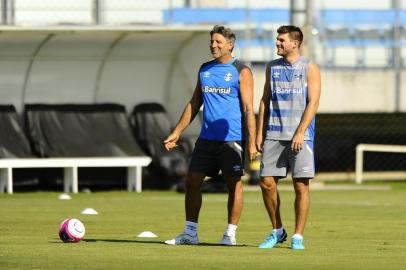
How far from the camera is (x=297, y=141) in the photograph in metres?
12.5

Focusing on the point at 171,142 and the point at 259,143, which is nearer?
the point at 259,143

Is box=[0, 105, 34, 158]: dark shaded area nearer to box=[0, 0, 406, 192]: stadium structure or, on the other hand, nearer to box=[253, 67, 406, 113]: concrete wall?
box=[0, 0, 406, 192]: stadium structure

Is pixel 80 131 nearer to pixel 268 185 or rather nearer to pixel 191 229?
pixel 191 229

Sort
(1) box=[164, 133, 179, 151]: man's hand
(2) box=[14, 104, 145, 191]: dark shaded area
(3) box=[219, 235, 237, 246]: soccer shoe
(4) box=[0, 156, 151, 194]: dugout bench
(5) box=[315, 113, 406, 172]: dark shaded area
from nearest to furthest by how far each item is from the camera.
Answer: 1. (3) box=[219, 235, 237, 246]: soccer shoe
2. (1) box=[164, 133, 179, 151]: man's hand
3. (4) box=[0, 156, 151, 194]: dugout bench
4. (2) box=[14, 104, 145, 191]: dark shaded area
5. (5) box=[315, 113, 406, 172]: dark shaded area

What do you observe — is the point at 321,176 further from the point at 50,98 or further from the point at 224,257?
the point at 224,257

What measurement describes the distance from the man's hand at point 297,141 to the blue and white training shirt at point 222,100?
90cm

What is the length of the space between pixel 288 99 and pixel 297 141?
0.44m

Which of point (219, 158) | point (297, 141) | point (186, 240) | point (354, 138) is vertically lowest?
point (354, 138)

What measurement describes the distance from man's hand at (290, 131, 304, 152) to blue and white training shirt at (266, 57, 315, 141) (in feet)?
0.44

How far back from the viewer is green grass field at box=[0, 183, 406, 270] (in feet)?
36.7

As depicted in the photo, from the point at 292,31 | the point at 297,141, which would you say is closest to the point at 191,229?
the point at 297,141

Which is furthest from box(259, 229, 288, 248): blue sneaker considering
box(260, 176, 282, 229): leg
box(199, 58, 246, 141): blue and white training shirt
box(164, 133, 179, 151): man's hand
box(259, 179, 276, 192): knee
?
box(164, 133, 179, 151): man's hand

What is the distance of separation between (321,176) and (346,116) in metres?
1.44

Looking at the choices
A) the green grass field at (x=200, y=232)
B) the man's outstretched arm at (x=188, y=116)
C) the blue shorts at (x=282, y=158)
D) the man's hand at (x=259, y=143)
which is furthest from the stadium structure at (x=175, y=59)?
the blue shorts at (x=282, y=158)
